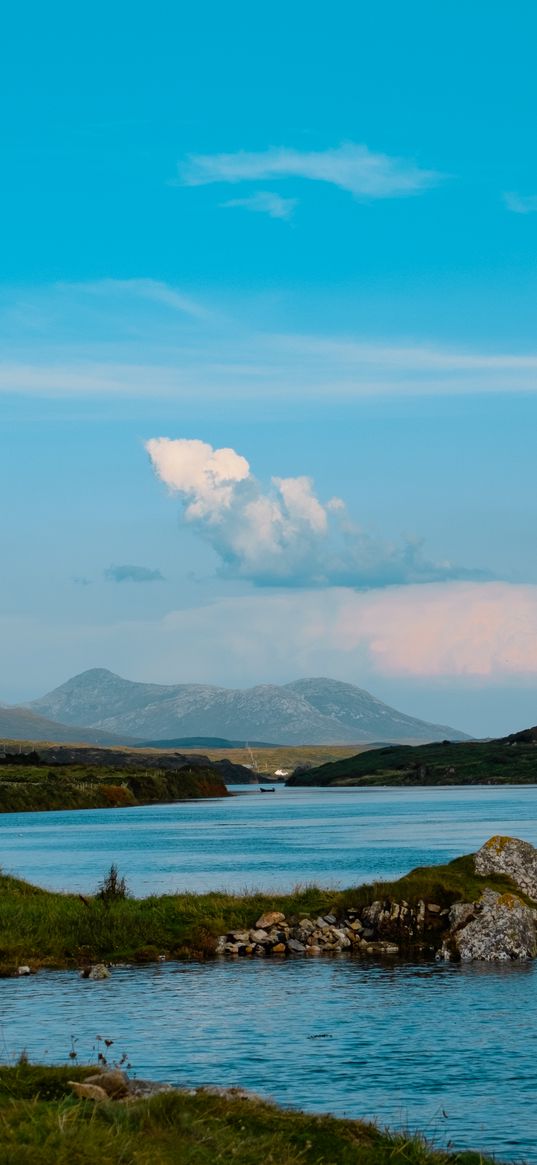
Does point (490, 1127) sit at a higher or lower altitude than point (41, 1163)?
lower

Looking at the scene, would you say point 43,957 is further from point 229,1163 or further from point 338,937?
point 229,1163

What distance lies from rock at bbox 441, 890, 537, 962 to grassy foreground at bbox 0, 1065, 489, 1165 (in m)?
21.3

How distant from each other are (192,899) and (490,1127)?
23819 millimetres

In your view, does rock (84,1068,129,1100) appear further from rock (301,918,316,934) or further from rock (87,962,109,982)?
rock (301,918,316,934)

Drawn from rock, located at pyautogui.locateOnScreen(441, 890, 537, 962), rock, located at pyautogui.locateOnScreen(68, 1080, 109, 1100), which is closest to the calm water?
rock, located at pyautogui.locateOnScreen(441, 890, 537, 962)

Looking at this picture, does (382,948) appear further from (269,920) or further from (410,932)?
(269,920)

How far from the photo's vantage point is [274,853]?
9088 centimetres

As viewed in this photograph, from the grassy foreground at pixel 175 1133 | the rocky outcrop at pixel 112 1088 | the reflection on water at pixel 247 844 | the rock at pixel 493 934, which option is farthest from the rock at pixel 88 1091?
the reflection on water at pixel 247 844

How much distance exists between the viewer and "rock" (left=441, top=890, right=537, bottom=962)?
128 ft

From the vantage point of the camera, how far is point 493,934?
3941 cm

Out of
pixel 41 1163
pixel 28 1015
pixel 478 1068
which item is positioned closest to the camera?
pixel 41 1163

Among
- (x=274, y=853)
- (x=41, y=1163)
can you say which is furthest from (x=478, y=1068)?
(x=274, y=853)

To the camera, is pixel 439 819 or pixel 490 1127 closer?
pixel 490 1127

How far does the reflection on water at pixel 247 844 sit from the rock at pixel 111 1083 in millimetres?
30946
